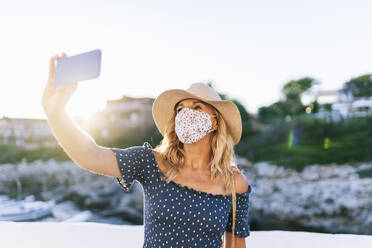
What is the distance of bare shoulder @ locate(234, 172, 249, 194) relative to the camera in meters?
1.17

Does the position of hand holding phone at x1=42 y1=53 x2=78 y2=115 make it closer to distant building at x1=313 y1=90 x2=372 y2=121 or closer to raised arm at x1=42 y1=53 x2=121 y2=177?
raised arm at x1=42 y1=53 x2=121 y2=177

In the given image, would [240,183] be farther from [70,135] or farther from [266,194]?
[266,194]

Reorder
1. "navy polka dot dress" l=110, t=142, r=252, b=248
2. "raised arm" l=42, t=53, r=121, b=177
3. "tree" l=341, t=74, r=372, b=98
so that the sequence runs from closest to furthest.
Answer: "raised arm" l=42, t=53, r=121, b=177 < "navy polka dot dress" l=110, t=142, r=252, b=248 < "tree" l=341, t=74, r=372, b=98

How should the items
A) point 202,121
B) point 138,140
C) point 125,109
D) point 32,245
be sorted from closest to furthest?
point 202,121 < point 32,245 < point 138,140 < point 125,109

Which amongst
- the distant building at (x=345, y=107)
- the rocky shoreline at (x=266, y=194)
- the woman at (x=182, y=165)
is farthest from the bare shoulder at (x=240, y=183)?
the distant building at (x=345, y=107)

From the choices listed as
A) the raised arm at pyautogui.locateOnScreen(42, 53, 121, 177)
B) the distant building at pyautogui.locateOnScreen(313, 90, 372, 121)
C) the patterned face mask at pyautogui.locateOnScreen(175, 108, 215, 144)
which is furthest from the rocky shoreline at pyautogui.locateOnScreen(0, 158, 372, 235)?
the raised arm at pyautogui.locateOnScreen(42, 53, 121, 177)

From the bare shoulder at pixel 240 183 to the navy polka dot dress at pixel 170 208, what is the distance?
0.10 m

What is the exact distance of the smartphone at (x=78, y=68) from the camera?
716 mm

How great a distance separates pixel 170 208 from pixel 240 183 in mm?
298

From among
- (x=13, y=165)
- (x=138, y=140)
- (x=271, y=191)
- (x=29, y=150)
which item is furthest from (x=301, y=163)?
(x=13, y=165)

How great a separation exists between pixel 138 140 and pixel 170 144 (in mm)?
13846

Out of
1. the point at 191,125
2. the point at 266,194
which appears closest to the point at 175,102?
the point at 191,125

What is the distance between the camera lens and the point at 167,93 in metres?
1.20

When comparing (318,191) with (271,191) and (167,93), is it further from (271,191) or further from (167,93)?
(167,93)
